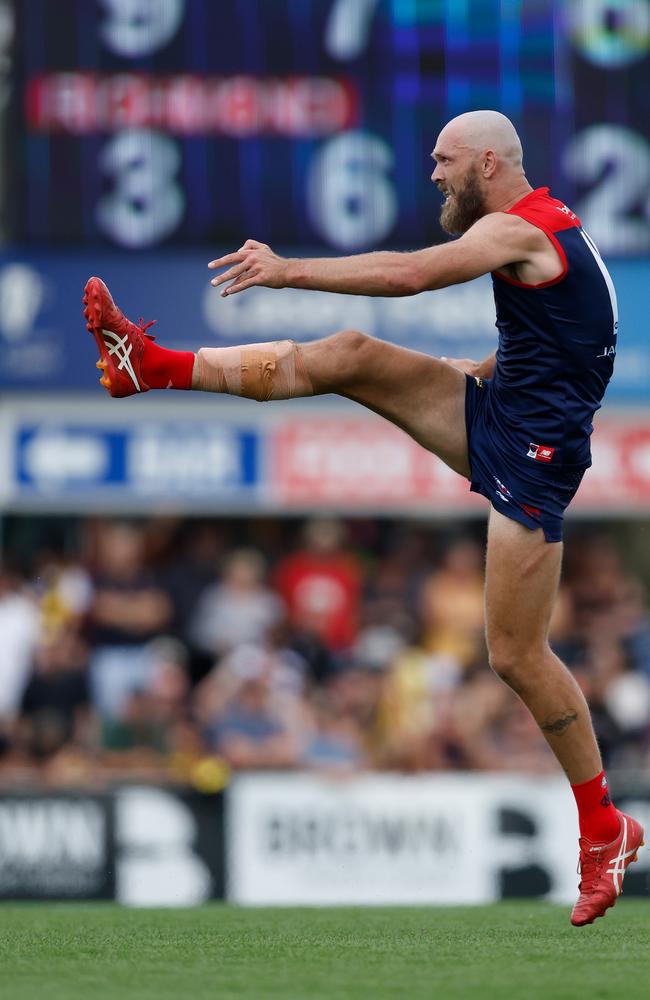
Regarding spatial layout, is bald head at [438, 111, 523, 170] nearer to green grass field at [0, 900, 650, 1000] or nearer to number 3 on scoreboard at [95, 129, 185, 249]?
green grass field at [0, 900, 650, 1000]

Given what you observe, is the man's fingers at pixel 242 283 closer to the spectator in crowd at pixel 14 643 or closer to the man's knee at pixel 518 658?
the man's knee at pixel 518 658

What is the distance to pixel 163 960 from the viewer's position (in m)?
5.29

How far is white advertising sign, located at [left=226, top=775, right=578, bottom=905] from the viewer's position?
9.77m

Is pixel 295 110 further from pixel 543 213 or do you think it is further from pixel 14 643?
pixel 543 213

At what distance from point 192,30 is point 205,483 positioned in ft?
9.85

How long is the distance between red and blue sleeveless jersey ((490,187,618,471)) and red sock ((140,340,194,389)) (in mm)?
985

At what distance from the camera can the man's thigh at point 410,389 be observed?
18.9 feet

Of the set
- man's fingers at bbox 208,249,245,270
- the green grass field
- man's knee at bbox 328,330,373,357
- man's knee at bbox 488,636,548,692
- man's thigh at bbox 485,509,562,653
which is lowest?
the green grass field

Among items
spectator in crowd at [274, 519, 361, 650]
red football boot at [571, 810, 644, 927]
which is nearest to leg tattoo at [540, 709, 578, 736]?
red football boot at [571, 810, 644, 927]

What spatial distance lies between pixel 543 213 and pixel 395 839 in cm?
502

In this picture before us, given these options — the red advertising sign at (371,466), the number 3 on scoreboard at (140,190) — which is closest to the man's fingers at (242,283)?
the number 3 on scoreboard at (140,190)

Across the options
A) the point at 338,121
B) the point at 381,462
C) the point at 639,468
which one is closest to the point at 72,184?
the point at 338,121

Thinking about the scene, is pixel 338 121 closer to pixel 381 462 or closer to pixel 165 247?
pixel 165 247

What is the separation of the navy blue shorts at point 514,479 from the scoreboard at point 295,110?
632cm
